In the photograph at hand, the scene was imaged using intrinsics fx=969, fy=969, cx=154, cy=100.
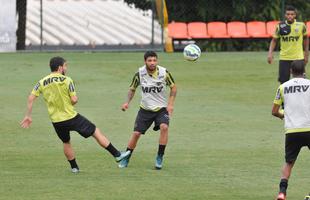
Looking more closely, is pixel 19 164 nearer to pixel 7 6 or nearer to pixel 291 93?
pixel 291 93

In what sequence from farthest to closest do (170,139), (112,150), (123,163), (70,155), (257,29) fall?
(257,29)
(170,139)
(123,163)
(112,150)
(70,155)

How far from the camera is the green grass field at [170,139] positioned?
42.0 ft

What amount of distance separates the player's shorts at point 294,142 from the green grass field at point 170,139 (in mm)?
729

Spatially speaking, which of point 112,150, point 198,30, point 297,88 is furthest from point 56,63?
point 198,30

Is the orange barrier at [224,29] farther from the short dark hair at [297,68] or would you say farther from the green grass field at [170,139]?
the short dark hair at [297,68]

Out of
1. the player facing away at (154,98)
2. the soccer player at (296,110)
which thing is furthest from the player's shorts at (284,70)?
the soccer player at (296,110)

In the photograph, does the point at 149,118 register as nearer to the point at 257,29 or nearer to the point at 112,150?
the point at 112,150

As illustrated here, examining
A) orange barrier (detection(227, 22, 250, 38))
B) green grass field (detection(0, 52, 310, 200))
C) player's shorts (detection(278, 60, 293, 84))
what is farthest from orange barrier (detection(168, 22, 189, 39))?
player's shorts (detection(278, 60, 293, 84))

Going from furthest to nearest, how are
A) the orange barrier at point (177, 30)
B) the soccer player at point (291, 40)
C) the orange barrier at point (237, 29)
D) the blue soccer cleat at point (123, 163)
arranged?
the orange barrier at point (237, 29) < the orange barrier at point (177, 30) < the soccer player at point (291, 40) < the blue soccer cleat at point (123, 163)

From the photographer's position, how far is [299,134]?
11531mm

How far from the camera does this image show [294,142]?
11.6 m

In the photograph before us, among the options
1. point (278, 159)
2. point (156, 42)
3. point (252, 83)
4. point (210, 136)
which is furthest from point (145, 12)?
point (278, 159)

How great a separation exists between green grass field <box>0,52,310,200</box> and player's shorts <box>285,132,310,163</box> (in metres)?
0.73

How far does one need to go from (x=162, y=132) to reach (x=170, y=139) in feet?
11.2
